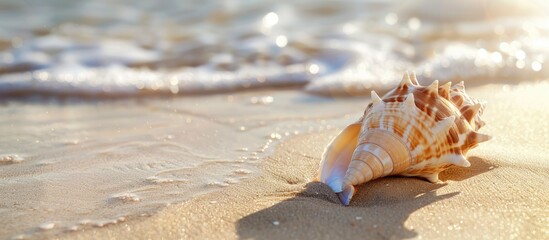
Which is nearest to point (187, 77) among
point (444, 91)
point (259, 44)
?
point (259, 44)

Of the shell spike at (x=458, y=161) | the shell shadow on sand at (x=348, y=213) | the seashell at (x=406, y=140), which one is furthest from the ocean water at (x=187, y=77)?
the shell spike at (x=458, y=161)

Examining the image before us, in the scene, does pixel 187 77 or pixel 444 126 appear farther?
pixel 187 77

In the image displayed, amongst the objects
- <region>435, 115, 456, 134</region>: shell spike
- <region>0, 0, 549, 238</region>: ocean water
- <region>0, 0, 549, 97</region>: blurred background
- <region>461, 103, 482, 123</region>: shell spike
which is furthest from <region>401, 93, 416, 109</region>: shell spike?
<region>0, 0, 549, 97</region>: blurred background

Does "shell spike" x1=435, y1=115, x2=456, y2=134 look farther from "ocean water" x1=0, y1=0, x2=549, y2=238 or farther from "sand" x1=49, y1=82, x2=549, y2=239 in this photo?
"ocean water" x1=0, y1=0, x2=549, y2=238

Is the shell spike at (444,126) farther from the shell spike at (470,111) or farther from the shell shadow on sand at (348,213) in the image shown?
the shell shadow on sand at (348,213)

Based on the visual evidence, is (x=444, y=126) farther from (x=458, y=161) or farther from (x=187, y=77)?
(x=187, y=77)
